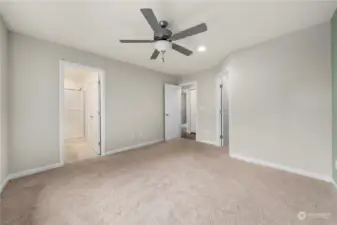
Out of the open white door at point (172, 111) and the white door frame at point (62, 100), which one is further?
the open white door at point (172, 111)

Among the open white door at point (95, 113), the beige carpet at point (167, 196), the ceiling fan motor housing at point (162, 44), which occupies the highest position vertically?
the ceiling fan motor housing at point (162, 44)

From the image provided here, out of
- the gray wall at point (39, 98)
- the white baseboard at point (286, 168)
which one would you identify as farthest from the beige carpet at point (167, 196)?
the gray wall at point (39, 98)

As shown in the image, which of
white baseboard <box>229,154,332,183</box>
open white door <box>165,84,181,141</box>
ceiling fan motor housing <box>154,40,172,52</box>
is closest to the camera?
ceiling fan motor housing <box>154,40,172,52</box>

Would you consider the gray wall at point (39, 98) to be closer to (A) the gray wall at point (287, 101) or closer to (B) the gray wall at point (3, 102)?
(B) the gray wall at point (3, 102)

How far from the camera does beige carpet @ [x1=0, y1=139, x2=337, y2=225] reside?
175 cm

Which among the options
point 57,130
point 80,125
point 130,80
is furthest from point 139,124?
point 80,125

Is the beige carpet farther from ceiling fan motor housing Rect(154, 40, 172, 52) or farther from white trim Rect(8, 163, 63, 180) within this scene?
ceiling fan motor housing Rect(154, 40, 172, 52)

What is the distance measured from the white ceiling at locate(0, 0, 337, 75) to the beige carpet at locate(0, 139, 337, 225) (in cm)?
Answer: 235

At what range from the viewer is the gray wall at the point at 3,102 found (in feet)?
7.79

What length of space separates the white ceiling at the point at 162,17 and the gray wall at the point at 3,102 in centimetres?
27

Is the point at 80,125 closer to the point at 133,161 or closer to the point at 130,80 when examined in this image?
the point at 130,80

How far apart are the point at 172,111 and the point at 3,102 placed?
4506 millimetres

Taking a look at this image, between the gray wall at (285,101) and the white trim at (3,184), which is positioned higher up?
the gray wall at (285,101)

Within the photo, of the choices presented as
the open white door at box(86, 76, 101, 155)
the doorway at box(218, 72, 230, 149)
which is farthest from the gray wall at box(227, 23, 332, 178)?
the open white door at box(86, 76, 101, 155)
